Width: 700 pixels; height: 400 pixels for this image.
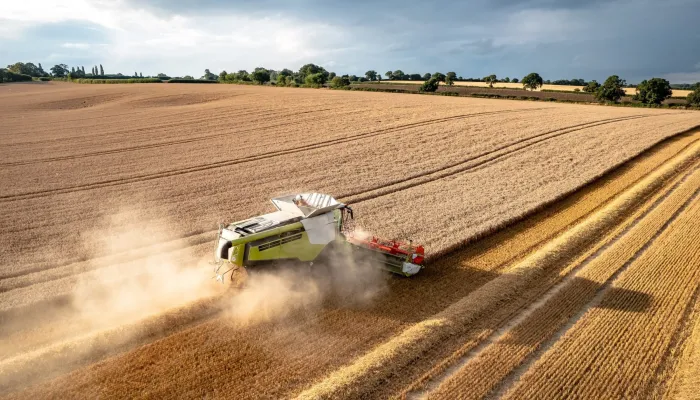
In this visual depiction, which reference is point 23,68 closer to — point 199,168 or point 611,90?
point 199,168

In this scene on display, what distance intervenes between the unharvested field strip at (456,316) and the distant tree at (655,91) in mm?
61918

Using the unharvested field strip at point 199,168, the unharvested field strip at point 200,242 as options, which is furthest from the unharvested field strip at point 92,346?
the unharvested field strip at point 199,168

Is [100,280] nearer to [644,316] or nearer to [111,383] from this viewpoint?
[111,383]

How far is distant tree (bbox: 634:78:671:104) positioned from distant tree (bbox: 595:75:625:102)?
290 cm

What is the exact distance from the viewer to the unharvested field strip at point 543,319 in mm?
7582

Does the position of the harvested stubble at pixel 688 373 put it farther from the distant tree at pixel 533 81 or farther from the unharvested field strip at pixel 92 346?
the distant tree at pixel 533 81

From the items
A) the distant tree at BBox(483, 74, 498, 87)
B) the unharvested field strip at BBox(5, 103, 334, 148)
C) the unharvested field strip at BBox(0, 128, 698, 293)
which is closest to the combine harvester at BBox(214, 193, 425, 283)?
the unharvested field strip at BBox(0, 128, 698, 293)

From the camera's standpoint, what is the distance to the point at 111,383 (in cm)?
733

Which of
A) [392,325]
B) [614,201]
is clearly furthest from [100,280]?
[614,201]

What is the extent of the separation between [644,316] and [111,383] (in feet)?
36.1

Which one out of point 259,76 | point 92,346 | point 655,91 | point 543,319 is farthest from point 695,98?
point 259,76

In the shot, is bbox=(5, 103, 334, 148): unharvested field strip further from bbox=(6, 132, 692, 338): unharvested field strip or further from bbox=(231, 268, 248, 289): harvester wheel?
bbox=(231, 268, 248, 289): harvester wheel

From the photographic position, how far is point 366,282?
10.9 meters

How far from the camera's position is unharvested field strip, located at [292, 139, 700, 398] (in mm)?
7402
